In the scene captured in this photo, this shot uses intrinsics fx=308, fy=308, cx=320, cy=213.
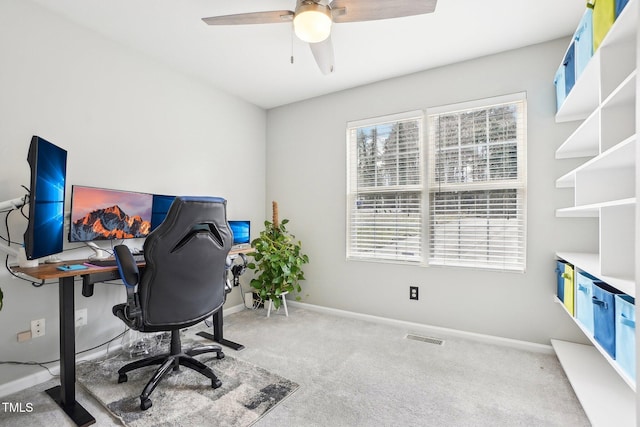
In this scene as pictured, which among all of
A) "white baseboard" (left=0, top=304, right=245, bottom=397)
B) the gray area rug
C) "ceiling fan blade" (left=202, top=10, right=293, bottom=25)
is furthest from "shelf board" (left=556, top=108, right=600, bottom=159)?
"white baseboard" (left=0, top=304, right=245, bottom=397)

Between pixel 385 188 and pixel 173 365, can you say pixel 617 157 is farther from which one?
pixel 173 365

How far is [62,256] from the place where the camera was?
2238 millimetres

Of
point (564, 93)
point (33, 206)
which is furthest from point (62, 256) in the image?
point (564, 93)

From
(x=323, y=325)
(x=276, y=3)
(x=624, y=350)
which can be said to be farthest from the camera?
(x=323, y=325)

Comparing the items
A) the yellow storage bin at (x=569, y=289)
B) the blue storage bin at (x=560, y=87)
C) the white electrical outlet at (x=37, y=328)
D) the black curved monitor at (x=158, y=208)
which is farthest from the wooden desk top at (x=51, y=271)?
the blue storage bin at (x=560, y=87)

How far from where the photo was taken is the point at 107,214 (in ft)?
7.69

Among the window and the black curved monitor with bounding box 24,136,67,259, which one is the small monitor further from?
the black curved monitor with bounding box 24,136,67,259

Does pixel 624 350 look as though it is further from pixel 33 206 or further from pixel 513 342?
pixel 33 206

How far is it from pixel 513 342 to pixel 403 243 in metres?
1.24

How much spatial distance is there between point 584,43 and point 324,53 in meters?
1.50

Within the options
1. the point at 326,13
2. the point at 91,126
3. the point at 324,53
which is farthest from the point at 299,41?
the point at 91,126

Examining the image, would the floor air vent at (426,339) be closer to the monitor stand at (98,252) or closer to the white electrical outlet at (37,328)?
the monitor stand at (98,252)

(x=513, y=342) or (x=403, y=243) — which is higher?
(x=403, y=243)

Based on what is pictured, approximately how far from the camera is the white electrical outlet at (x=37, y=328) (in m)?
2.09
